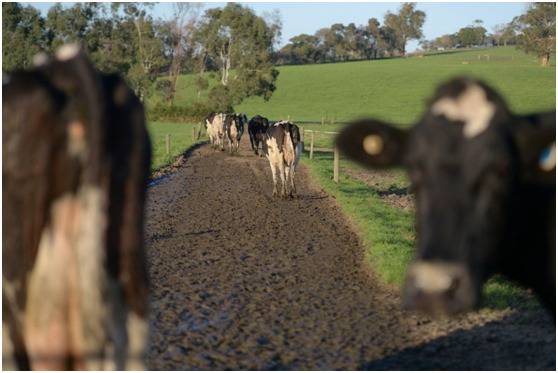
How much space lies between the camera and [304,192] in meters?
18.1

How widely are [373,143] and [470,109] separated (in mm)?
713

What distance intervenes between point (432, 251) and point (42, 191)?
66.7 inches

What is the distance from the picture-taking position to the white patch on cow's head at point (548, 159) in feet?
11.9

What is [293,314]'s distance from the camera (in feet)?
25.2

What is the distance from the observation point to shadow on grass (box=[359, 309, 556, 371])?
5984 mm

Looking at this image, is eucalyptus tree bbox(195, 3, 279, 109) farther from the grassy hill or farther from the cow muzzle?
the cow muzzle

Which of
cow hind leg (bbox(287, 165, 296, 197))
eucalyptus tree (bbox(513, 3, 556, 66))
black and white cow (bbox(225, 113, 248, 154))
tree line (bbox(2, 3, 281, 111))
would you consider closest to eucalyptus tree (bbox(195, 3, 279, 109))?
tree line (bbox(2, 3, 281, 111))

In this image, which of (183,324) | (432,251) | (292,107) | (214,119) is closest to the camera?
(432,251)

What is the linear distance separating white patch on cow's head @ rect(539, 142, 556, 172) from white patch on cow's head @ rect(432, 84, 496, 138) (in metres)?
0.33

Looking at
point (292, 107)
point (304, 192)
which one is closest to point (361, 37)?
point (292, 107)

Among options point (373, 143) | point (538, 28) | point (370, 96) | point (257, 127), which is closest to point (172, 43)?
point (370, 96)

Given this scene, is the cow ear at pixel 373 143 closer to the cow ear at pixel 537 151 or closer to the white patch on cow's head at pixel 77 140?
the cow ear at pixel 537 151

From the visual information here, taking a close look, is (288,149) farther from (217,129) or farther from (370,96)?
(370,96)

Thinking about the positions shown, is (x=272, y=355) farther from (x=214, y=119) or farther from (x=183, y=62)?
(x=183, y=62)
